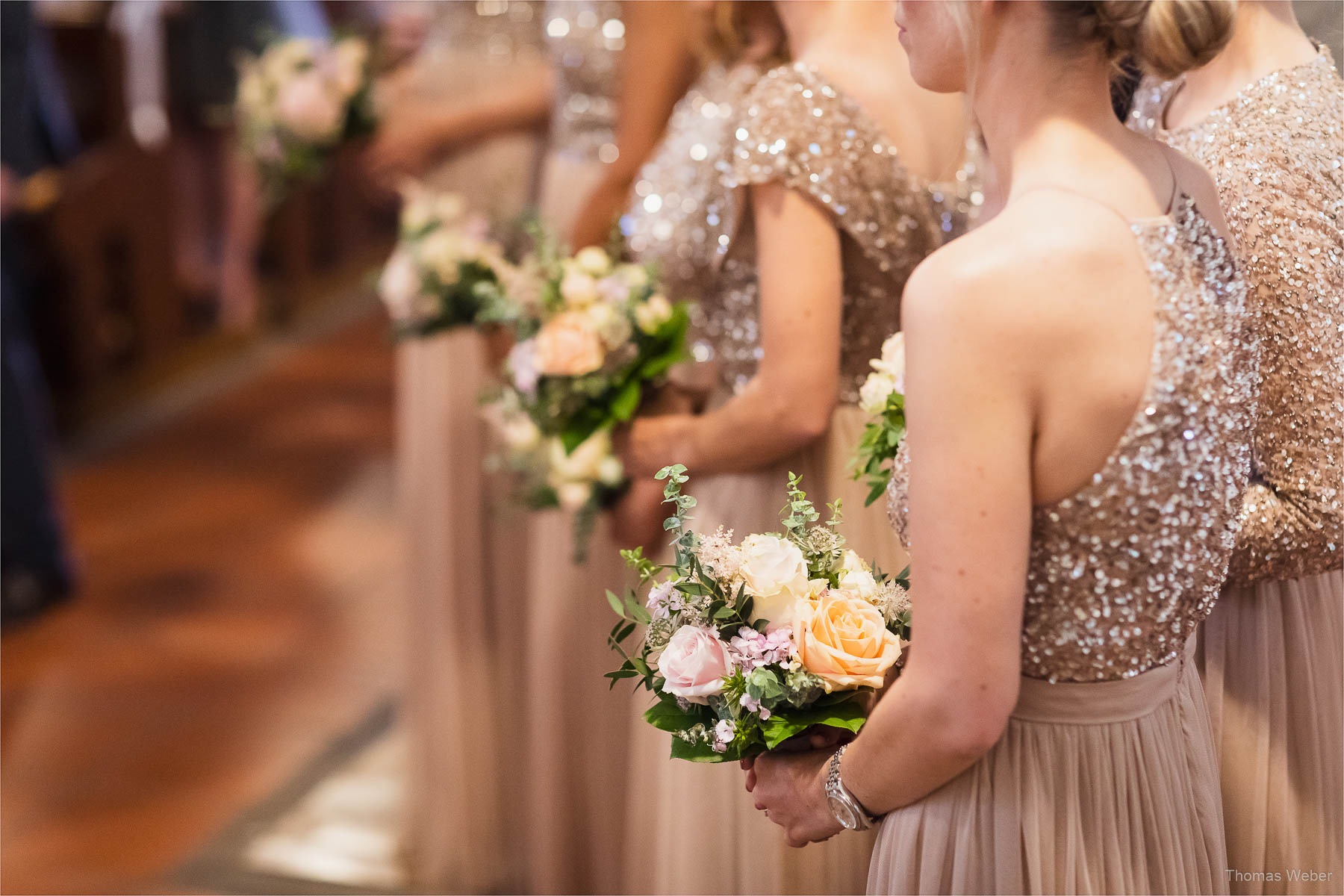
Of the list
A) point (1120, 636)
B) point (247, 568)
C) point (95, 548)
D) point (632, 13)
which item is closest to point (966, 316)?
point (1120, 636)

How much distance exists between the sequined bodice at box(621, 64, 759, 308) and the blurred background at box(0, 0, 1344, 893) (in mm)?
899

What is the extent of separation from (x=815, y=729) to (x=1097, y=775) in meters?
0.29

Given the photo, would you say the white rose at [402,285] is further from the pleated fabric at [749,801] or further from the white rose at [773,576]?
the white rose at [773,576]

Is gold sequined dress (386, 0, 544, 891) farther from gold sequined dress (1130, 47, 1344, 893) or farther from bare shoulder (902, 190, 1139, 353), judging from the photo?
bare shoulder (902, 190, 1139, 353)

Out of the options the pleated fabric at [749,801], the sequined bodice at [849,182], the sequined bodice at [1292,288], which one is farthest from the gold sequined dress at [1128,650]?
the sequined bodice at [849,182]

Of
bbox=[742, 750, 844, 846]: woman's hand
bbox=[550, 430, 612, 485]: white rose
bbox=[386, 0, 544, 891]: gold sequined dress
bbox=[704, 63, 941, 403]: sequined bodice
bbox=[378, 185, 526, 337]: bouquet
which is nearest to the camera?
bbox=[742, 750, 844, 846]: woman's hand

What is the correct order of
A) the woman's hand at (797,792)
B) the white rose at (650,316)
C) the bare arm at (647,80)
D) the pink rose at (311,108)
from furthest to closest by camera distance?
the pink rose at (311,108) < the bare arm at (647,80) < the white rose at (650,316) < the woman's hand at (797,792)

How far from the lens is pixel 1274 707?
1583mm

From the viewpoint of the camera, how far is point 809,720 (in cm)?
130

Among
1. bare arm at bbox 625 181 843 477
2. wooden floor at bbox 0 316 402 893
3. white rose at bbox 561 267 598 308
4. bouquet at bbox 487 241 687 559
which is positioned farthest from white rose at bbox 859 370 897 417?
wooden floor at bbox 0 316 402 893

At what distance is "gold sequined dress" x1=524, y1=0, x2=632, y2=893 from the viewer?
2.71 metres

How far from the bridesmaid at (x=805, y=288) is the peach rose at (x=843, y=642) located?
50 cm

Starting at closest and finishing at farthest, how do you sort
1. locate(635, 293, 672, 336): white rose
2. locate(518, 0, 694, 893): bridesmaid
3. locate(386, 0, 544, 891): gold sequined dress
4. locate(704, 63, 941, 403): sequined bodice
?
locate(704, 63, 941, 403): sequined bodice
locate(635, 293, 672, 336): white rose
locate(518, 0, 694, 893): bridesmaid
locate(386, 0, 544, 891): gold sequined dress

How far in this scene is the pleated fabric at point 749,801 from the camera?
1.76 metres
